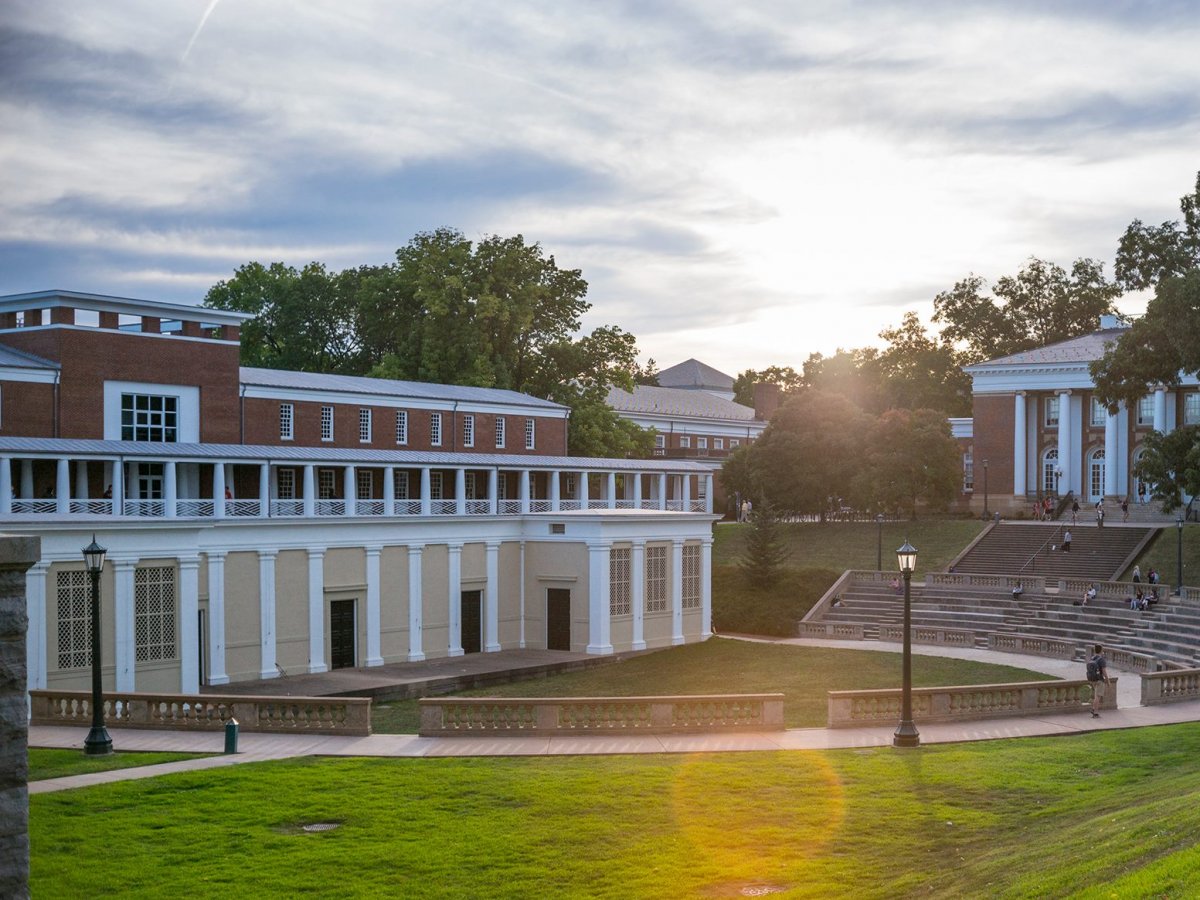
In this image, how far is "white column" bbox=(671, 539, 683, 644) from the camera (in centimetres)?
5912

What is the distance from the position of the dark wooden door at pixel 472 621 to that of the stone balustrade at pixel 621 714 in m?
26.4

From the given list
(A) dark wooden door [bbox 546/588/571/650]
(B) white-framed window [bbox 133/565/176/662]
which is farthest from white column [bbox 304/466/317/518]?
(A) dark wooden door [bbox 546/588/571/650]

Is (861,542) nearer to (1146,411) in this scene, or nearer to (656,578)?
(1146,411)

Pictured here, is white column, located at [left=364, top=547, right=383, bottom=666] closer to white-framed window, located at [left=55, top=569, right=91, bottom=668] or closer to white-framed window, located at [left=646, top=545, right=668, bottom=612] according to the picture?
white-framed window, located at [left=646, top=545, right=668, bottom=612]

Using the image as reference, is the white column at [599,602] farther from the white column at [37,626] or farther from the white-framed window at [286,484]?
the white column at [37,626]

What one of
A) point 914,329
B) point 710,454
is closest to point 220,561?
point 710,454

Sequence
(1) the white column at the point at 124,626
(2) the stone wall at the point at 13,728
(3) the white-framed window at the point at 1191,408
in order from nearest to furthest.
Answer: (2) the stone wall at the point at 13,728
(1) the white column at the point at 124,626
(3) the white-framed window at the point at 1191,408

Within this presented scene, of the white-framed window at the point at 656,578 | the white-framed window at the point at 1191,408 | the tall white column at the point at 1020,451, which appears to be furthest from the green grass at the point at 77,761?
the tall white column at the point at 1020,451

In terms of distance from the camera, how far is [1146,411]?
280 feet

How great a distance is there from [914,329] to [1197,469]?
240 ft

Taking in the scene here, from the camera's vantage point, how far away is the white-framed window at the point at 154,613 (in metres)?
41.5

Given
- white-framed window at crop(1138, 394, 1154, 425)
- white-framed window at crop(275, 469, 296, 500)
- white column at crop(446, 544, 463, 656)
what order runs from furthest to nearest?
1. white-framed window at crop(1138, 394, 1154, 425)
2. white column at crop(446, 544, 463, 656)
3. white-framed window at crop(275, 469, 296, 500)

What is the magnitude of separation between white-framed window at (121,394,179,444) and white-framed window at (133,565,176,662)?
8405 mm

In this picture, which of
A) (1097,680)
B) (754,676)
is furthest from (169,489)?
(1097,680)
